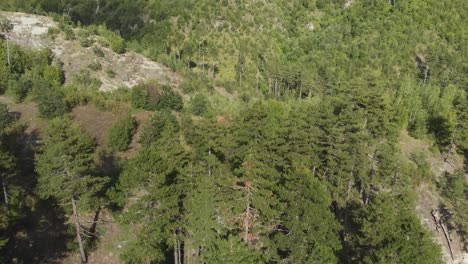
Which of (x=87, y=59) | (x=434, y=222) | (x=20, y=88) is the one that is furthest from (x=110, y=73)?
(x=434, y=222)

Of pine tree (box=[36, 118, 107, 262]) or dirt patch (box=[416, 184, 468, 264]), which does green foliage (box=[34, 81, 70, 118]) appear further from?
dirt patch (box=[416, 184, 468, 264])

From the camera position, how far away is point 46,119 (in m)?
50.9

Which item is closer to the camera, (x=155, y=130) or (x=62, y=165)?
(x=62, y=165)

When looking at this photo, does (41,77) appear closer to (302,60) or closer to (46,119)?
(46,119)

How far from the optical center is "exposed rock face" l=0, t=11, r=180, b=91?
6838 centimetres

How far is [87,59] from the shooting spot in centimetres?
7062

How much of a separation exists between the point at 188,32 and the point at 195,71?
56.6 ft

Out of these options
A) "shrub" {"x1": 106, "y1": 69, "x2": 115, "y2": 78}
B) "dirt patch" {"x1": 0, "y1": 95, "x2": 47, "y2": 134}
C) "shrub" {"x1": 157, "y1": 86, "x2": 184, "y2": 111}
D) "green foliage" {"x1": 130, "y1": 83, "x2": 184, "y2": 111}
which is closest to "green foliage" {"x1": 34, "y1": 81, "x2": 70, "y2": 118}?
"dirt patch" {"x1": 0, "y1": 95, "x2": 47, "y2": 134}

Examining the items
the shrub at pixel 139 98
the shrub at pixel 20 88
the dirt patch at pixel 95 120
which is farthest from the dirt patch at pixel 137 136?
the shrub at pixel 20 88

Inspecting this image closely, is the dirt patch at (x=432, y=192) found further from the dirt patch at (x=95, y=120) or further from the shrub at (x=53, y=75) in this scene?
the shrub at (x=53, y=75)

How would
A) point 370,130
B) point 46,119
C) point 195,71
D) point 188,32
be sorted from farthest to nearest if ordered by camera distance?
point 188,32 < point 195,71 < point 46,119 < point 370,130

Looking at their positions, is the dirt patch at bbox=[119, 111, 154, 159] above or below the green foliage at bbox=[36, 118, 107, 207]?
below

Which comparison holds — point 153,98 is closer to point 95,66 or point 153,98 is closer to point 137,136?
point 137,136

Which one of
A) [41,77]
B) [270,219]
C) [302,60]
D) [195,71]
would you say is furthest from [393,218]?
[302,60]
